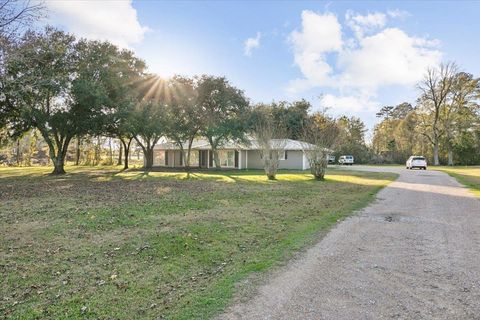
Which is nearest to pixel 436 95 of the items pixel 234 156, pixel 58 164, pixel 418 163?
pixel 418 163

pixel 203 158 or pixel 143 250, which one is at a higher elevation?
pixel 203 158

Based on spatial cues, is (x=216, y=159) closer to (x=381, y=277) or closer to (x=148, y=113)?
(x=148, y=113)

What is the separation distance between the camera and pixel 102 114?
2509cm

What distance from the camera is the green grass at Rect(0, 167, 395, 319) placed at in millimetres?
4180

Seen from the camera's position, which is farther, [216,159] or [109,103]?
[216,159]

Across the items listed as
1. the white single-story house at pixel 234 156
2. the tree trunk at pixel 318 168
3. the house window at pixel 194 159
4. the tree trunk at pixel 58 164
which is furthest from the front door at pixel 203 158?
the tree trunk at pixel 318 168

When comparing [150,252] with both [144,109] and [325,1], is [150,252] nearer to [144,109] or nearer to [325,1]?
[325,1]

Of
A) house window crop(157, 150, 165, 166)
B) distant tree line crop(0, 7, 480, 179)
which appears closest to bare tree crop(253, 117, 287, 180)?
distant tree line crop(0, 7, 480, 179)

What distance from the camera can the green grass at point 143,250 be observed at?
165 inches

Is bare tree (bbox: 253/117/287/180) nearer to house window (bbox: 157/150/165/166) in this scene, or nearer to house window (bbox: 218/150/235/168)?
house window (bbox: 218/150/235/168)

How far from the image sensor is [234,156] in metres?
37.2

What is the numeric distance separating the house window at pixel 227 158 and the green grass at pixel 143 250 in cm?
2459

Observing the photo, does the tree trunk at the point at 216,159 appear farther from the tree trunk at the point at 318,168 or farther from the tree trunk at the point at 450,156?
the tree trunk at the point at 450,156

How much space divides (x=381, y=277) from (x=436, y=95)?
180 ft
